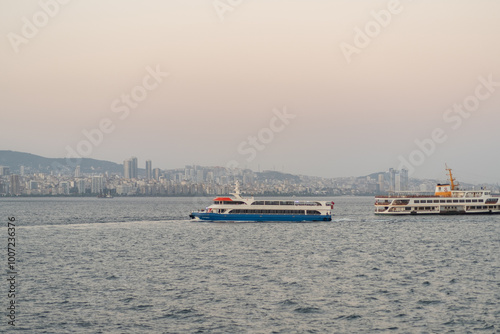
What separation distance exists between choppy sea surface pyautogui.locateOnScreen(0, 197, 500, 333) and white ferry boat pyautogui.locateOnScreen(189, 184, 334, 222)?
59.9 ft

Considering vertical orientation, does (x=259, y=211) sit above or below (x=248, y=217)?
above

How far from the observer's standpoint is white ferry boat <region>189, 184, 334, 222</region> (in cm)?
10275

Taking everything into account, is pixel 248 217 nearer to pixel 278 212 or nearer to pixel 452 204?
pixel 278 212

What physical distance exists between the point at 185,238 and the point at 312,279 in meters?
35.8

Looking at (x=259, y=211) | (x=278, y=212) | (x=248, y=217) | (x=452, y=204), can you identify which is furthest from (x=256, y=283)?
(x=452, y=204)

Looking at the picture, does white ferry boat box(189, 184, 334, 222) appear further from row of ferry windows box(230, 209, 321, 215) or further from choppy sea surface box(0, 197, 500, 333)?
choppy sea surface box(0, 197, 500, 333)

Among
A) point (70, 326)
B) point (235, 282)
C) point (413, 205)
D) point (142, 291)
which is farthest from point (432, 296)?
point (413, 205)

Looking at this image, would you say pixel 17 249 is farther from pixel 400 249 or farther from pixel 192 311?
pixel 400 249

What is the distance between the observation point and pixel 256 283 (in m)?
45.9

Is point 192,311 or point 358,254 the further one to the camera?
Result: point 358,254

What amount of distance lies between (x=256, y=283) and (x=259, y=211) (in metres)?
58.3

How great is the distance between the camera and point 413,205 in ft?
410

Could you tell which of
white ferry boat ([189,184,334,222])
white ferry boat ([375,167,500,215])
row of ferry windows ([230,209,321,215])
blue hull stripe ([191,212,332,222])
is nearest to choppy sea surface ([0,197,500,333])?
blue hull stripe ([191,212,332,222])

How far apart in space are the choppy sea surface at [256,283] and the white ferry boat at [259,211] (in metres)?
18.3
